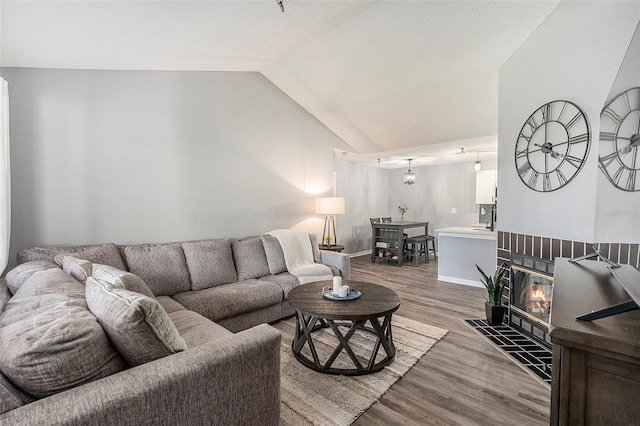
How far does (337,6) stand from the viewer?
2656 mm

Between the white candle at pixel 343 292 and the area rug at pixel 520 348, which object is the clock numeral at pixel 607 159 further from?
the white candle at pixel 343 292

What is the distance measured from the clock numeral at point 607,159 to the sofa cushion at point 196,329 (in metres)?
1.93

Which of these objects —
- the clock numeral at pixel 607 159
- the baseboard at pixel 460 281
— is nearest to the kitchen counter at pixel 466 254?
the baseboard at pixel 460 281

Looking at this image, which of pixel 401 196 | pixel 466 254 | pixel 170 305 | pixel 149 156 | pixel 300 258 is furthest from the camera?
pixel 401 196

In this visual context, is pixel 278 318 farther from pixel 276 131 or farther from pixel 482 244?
pixel 482 244

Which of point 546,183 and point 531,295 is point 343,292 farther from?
point 546,183

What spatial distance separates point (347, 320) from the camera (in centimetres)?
204

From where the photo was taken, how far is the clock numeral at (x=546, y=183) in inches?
100

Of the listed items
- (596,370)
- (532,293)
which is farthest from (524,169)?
(596,370)

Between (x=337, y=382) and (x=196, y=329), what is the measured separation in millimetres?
1004

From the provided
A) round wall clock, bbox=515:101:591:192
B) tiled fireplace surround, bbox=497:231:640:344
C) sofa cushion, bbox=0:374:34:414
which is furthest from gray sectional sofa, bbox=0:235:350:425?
round wall clock, bbox=515:101:591:192

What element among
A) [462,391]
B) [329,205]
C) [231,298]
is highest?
[329,205]

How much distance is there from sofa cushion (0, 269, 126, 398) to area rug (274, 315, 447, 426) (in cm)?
111

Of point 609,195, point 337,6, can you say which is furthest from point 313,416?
point 337,6
